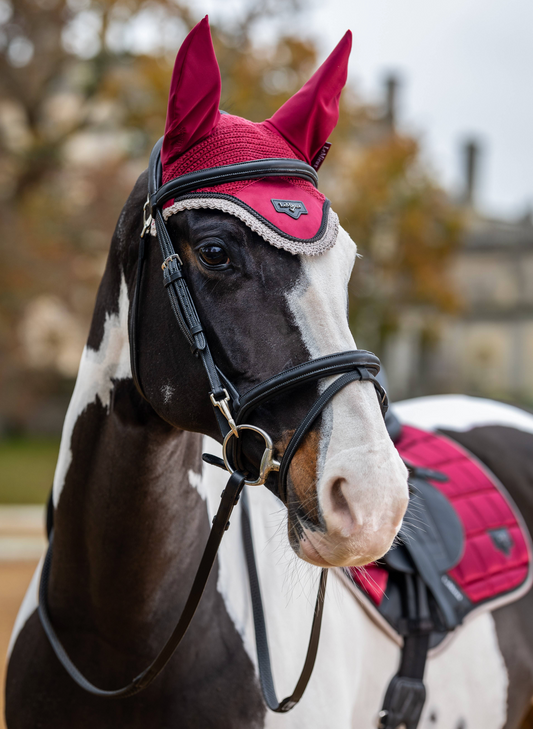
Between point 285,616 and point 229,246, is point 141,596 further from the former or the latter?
point 229,246

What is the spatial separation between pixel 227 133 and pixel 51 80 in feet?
48.6

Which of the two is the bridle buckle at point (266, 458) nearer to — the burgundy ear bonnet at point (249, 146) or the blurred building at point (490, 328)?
the burgundy ear bonnet at point (249, 146)

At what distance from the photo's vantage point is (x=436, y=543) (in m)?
2.22

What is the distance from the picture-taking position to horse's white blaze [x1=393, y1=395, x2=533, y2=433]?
2.98 metres

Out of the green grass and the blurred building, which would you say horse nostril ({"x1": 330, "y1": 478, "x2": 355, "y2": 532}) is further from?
the blurred building

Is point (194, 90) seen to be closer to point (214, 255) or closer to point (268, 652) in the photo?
point (214, 255)

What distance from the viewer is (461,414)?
306cm

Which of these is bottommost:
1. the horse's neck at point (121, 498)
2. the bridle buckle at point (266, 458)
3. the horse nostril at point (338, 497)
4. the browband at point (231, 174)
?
the horse's neck at point (121, 498)

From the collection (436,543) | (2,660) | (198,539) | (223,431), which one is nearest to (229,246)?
(223,431)

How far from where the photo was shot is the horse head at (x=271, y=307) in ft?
3.95

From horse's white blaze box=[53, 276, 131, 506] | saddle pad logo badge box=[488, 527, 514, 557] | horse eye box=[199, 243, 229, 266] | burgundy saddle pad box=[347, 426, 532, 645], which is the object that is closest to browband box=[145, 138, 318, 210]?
horse eye box=[199, 243, 229, 266]

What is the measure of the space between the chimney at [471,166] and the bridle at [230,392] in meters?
43.0

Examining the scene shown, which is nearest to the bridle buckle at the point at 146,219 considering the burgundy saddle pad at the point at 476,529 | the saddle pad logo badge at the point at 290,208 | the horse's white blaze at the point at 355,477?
the saddle pad logo badge at the point at 290,208

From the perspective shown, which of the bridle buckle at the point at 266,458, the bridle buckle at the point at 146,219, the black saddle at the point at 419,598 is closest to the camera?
the bridle buckle at the point at 266,458
